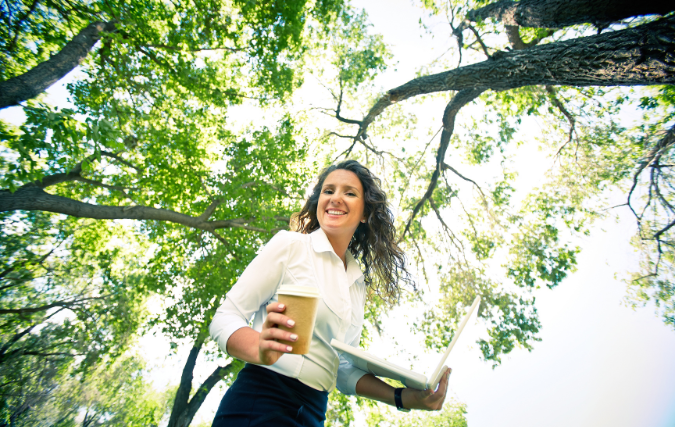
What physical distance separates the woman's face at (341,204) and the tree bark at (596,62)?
9.24 feet

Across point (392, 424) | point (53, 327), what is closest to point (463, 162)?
point (53, 327)

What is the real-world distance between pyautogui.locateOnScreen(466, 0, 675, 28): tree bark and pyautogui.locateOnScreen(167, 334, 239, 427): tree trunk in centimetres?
1119

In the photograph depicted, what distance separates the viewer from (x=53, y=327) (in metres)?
8.41

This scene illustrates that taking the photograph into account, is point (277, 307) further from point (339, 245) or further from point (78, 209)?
point (78, 209)

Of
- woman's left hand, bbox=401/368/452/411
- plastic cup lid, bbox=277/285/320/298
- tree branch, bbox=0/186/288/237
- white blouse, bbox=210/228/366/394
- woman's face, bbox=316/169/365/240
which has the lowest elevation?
tree branch, bbox=0/186/288/237

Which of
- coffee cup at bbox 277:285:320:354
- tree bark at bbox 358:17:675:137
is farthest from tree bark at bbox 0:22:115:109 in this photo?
tree bark at bbox 358:17:675:137

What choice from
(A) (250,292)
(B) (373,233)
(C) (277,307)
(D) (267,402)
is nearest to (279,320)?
(C) (277,307)

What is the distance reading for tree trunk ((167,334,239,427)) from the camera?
32.2ft

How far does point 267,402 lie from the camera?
137 cm

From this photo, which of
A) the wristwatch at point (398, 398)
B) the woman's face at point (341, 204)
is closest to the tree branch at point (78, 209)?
the woman's face at point (341, 204)

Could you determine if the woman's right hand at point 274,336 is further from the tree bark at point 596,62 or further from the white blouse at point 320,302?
the tree bark at point 596,62

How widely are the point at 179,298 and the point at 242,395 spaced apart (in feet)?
26.8

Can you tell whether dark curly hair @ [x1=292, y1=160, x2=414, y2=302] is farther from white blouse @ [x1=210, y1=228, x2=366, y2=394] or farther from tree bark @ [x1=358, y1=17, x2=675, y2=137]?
tree bark @ [x1=358, y1=17, x2=675, y2=137]

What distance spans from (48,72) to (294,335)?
6.55m
